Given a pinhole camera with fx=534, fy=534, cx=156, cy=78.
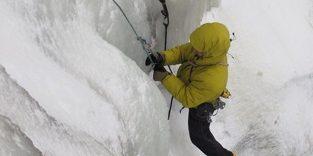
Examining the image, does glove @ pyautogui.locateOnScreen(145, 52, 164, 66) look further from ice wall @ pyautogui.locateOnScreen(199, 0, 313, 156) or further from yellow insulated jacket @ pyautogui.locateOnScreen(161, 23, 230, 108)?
ice wall @ pyautogui.locateOnScreen(199, 0, 313, 156)

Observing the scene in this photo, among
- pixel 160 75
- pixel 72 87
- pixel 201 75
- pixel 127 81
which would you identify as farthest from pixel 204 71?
pixel 72 87

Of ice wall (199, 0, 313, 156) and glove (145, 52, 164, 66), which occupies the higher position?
glove (145, 52, 164, 66)

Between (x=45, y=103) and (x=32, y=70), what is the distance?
0.18m

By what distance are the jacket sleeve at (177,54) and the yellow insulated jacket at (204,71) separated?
0.10m

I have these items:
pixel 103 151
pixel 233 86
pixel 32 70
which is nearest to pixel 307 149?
pixel 233 86

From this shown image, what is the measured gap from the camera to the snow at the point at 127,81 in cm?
246

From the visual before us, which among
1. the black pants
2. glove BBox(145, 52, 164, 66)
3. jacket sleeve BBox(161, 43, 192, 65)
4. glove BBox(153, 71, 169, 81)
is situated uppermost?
glove BBox(145, 52, 164, 66)

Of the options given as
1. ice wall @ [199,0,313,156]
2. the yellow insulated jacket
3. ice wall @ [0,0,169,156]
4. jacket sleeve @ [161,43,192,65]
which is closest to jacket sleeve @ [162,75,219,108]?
the yellow insulated jacket

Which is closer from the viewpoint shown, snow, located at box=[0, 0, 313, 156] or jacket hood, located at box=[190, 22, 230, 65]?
snow, located at box=[0, 0, 313, 156]

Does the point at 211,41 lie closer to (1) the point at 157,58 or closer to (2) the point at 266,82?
(1) the point at 157,58

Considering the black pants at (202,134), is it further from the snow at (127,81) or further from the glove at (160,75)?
the glove at (160,75)

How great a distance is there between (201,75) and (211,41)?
252mm

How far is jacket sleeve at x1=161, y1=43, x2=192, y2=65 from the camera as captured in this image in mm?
3635

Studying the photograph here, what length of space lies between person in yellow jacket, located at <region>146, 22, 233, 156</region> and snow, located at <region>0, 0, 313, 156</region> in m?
0.16
